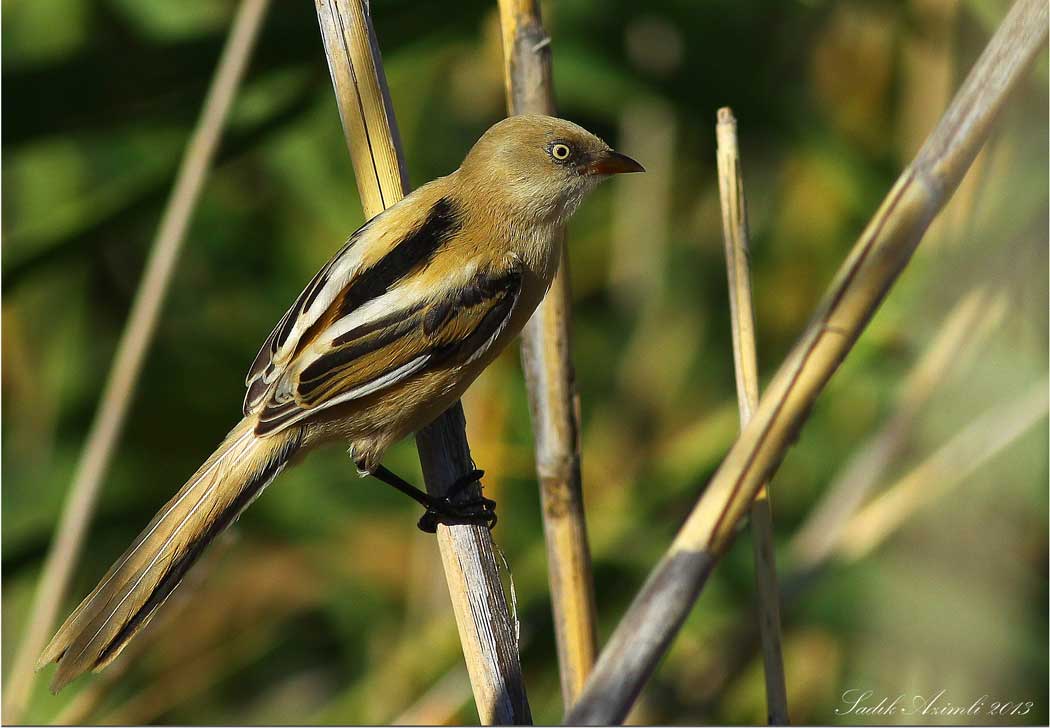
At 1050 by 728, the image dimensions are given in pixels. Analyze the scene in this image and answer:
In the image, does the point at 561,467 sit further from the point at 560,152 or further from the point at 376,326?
the point at 560,152

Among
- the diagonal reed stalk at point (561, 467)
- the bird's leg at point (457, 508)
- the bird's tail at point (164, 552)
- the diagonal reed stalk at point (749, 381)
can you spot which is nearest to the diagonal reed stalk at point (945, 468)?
the diagonal reed stalk at point (749, 381)

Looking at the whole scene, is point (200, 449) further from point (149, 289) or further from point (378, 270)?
point (378, 270)

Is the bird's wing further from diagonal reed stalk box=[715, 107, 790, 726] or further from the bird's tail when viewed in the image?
diagonal reed stalk box=[715, 107, 790, 726]

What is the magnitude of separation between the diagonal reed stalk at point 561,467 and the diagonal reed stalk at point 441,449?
0.17 m

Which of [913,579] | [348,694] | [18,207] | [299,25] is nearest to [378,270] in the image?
[299,25]

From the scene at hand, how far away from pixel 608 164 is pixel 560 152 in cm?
11

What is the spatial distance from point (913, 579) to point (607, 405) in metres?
1.47

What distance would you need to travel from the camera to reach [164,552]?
1758 mm

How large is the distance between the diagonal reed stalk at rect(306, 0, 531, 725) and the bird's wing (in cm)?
12

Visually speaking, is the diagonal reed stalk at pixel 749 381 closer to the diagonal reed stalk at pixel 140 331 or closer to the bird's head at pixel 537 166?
the bird's head at pixel 537 166

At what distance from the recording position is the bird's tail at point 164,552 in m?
1.68

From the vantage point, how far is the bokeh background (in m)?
2.23
